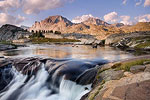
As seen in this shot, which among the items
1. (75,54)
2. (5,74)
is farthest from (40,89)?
(75,54)

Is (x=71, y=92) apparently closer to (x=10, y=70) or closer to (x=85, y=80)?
(x=85, y=80)

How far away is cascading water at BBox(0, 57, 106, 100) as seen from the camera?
1311 centimetres

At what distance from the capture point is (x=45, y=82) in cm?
1592

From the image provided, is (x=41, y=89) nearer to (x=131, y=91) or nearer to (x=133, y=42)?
(x=131, y=91)

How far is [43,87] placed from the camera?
50.0ft

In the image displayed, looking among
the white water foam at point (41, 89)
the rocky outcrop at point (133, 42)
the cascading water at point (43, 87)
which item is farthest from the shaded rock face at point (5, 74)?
the rocky outcrop at point (133, 42)

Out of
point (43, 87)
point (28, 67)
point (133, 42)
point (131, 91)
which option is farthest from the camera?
point (133, 42)

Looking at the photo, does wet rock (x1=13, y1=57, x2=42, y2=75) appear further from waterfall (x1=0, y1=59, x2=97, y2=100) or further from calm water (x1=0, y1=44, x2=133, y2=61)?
calm water (x1=0, y1=44, x2=133, y2=61)

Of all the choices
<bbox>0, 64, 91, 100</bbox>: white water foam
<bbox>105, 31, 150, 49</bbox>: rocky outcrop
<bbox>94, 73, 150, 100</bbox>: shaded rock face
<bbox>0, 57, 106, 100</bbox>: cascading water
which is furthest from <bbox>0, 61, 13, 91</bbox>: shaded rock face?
<bbox>105, 31, 150, 49</bbox>: rocky outcrop

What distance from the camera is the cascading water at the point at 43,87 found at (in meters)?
13.1

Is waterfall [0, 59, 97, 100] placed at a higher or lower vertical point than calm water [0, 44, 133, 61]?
lower

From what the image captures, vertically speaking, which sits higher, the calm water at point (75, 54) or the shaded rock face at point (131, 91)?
the shaded rock face at point (131, 91)

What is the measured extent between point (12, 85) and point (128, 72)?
13.1 metres

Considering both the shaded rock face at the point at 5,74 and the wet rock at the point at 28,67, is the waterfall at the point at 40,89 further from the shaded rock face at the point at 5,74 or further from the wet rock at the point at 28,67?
the wet rock at the point at 28,67
